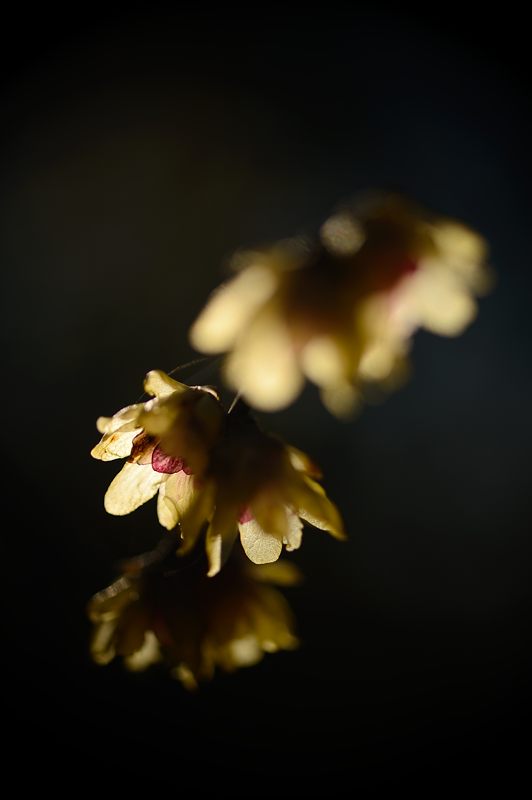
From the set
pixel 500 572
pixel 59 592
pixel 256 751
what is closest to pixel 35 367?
pixel 59 592

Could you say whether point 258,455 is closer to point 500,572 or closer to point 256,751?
point 256,751

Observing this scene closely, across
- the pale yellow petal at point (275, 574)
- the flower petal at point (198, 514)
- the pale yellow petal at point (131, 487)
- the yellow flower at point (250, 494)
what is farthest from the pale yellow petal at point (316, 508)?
the pale yellow petal at point (275, 574)

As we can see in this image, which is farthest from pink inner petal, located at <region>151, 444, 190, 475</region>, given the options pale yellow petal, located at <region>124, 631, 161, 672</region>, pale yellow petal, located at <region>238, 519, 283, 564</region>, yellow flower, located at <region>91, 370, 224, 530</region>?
pale yellow petal, located at <region>124, 631, 161, 672</region>

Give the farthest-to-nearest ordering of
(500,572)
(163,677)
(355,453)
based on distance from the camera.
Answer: (500,572), (355,453), (163,677)

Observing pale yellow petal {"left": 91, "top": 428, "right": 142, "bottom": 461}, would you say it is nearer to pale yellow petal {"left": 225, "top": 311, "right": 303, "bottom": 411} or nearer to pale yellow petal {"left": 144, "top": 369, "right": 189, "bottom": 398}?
pale yellow petal {"left": 144, "top": 369, "right": 189, "bottom": 398}

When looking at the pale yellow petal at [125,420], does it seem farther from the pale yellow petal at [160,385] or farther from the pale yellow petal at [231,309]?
the pale yellow petal at [231,309]

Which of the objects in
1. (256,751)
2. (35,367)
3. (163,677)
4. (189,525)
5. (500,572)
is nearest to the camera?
(189,525)
